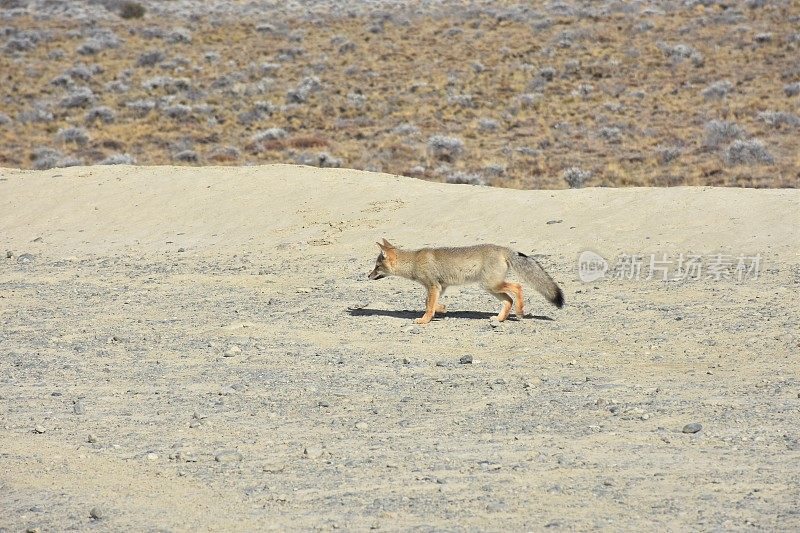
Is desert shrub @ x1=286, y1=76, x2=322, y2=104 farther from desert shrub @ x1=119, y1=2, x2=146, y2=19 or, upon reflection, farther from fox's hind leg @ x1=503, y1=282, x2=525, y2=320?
fox's hind leg @ x1=503, y1=282, x2=525, y2=320

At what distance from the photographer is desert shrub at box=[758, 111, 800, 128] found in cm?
2927

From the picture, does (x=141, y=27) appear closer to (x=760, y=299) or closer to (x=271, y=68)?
(x=271, y=68)

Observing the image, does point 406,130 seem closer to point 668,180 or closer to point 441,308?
point 668,180

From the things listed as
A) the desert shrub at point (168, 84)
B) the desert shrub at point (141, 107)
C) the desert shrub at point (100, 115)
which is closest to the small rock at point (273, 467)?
the desert shrub at point (100, 115)

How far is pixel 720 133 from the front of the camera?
28422 millimetres

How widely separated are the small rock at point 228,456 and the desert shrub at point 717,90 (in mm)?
29892

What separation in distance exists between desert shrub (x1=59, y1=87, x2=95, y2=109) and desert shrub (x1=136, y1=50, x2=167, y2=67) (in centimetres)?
568

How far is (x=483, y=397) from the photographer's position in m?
8.08

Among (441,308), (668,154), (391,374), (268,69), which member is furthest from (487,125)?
(391,374)

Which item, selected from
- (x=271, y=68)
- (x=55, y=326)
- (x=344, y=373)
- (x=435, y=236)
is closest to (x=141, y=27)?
(x=271, y=68)

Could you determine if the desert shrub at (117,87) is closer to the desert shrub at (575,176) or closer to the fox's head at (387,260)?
the desert shrub at (575,176)

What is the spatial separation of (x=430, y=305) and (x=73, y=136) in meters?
23.8

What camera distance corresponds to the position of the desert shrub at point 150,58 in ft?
141

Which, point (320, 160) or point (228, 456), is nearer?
point (228, 456)
